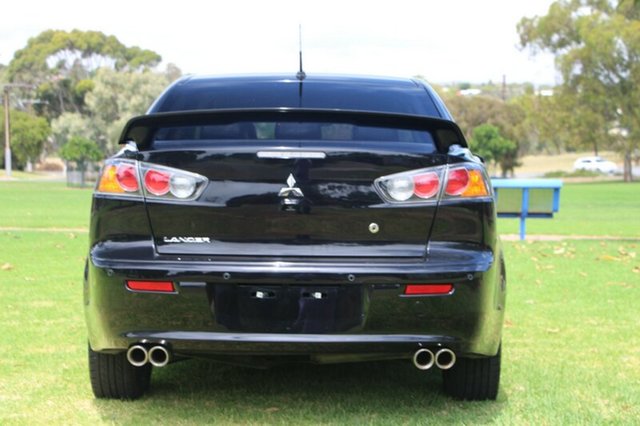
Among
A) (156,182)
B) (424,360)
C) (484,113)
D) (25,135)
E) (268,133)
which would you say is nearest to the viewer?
(156,182)

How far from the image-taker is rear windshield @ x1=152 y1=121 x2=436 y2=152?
4070 mm

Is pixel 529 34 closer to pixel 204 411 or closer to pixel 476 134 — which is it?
pixel 476 134

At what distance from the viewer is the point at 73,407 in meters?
4.46

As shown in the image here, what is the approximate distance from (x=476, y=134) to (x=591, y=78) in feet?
64.2

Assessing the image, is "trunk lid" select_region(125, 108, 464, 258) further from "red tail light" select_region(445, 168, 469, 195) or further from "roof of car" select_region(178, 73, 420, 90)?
"roof of car" select_region(178, 73, 420, 90)

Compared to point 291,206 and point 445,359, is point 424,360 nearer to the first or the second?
point 445,359

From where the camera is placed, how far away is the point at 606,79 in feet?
214

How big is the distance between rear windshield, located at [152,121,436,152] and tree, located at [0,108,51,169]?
90.8m

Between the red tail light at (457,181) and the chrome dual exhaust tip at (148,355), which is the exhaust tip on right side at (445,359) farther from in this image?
the chrome dual exhaust tip at (148,355)

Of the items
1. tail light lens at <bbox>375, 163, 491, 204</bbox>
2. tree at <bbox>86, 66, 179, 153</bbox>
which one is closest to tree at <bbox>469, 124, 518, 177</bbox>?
tree at <bbox>86, 66, 179, 153</bbox>

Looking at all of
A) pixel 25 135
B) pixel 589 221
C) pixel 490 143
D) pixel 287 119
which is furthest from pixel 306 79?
pixel 25 135

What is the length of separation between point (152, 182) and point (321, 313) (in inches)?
35.5

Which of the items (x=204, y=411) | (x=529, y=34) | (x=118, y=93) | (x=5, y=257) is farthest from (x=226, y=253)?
(x=118, y=93)

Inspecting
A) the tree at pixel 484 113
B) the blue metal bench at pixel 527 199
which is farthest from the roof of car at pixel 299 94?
the tree at pixel 484 113
